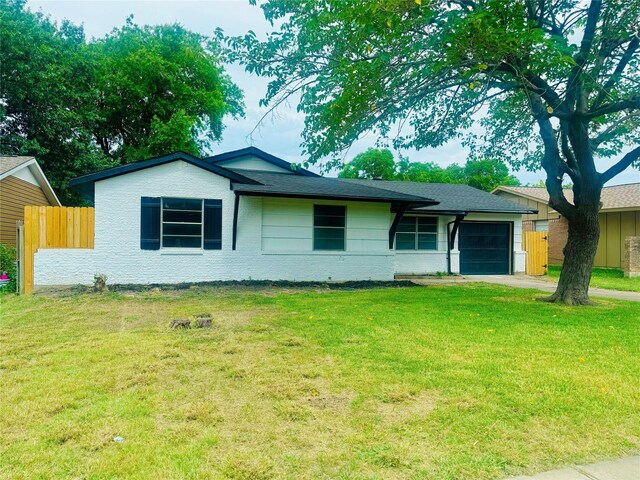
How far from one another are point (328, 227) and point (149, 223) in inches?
196

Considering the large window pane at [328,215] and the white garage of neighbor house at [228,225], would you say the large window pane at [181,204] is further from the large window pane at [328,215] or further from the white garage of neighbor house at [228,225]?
the large window pane at [328,215]

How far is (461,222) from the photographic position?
50.2 ft

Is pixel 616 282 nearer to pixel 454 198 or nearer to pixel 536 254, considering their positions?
pixel 536 254

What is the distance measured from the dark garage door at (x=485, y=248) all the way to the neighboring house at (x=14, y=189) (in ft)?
54.3

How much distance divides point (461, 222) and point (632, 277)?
19.4ft

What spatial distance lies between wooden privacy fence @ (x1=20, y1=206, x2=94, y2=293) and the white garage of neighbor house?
0.29 meters

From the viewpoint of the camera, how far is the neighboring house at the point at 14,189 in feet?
46.0

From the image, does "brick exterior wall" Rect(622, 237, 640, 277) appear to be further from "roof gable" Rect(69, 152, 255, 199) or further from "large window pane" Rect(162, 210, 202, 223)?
"large window pane" Rect(162, 210, 202, 223)

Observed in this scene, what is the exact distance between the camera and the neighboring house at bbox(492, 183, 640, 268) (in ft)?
58.4

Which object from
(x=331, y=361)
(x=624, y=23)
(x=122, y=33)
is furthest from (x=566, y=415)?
(x=122, y=33)

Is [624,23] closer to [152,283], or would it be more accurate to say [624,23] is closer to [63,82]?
[152,283]

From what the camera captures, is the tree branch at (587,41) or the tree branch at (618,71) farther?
the tree branch at (618,71)

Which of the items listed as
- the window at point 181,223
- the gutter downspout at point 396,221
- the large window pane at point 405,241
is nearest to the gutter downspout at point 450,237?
the large window pane at point 405,241

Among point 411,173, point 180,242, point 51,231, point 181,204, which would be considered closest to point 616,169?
point 181,204
